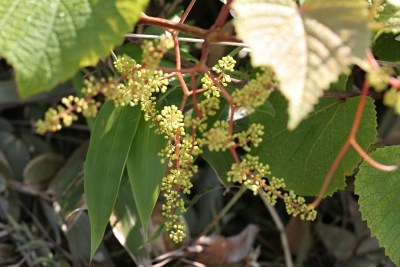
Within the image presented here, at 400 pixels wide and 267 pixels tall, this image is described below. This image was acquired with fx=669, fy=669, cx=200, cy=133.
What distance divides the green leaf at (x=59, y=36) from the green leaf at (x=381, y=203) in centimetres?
47

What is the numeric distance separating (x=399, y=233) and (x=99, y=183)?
0.45 meters

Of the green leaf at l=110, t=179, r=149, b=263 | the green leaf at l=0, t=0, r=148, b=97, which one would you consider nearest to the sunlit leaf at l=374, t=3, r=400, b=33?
the green leaf at l=0, t=0, r=148, b=97

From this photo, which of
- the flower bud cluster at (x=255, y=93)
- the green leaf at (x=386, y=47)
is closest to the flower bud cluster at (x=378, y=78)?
the flower bud cluster at (x=255, y=93)

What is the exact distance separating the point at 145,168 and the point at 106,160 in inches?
2.6

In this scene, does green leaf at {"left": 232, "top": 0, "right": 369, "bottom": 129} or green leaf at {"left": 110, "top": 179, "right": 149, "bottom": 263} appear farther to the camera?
green leaf at {"left": 110, "top": 179, "right": 149, "bottom": 263}

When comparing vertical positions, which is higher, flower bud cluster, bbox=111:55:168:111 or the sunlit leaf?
the sunlit leaf

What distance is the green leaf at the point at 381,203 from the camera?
957 millimetres

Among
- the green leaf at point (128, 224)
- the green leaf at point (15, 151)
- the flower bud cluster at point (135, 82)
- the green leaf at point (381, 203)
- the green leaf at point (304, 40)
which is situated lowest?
the green leaf at point (128, 224)

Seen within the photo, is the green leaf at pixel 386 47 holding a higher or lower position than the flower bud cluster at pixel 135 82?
higher

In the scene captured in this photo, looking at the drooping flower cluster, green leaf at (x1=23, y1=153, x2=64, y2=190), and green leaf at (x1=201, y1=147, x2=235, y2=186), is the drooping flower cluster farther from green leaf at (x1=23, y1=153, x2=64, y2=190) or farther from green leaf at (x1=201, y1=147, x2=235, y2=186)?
green leaf at (x1=23, y1=153, x2=64, y2=190)

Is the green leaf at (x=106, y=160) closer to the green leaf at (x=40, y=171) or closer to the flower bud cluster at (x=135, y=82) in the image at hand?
the flower bud cluster at (x=135, y=82)

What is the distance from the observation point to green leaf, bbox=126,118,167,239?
1006mm

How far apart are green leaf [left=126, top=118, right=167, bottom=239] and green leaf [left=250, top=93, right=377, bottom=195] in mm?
158

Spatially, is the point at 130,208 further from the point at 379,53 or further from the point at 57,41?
the point at 57,41
